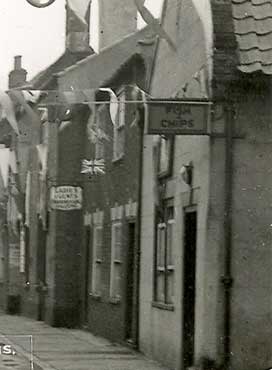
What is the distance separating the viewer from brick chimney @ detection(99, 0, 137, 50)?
13.0 meters

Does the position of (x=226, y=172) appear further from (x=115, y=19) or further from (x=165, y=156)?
(x=115, y=19)

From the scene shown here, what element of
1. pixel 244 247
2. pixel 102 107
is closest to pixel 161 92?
pixel 102 107

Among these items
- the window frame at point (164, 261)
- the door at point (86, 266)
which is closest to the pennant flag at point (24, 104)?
the door at point (86, 266)

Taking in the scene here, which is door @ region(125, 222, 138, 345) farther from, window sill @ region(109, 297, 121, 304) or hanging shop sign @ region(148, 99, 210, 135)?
hanging shop sign @ region(148, 99, 210, 135)

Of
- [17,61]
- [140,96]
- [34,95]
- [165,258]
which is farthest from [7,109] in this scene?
[165,258]

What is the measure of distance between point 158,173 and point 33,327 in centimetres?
164

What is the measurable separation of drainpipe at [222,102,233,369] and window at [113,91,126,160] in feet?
2.67

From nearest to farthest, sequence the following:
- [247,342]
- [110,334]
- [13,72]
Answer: [13,72] < [247,342] < [110,334]

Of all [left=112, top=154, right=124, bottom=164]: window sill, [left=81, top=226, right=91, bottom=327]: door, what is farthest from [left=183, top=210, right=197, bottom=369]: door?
[left=81, top=226, right=91, bottom=327]: door

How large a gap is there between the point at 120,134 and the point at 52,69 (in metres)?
1.10

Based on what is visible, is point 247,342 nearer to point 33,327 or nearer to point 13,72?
point 33,327

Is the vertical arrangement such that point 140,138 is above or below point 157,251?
above

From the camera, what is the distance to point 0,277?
44.0ft

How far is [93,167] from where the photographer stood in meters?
13.3
